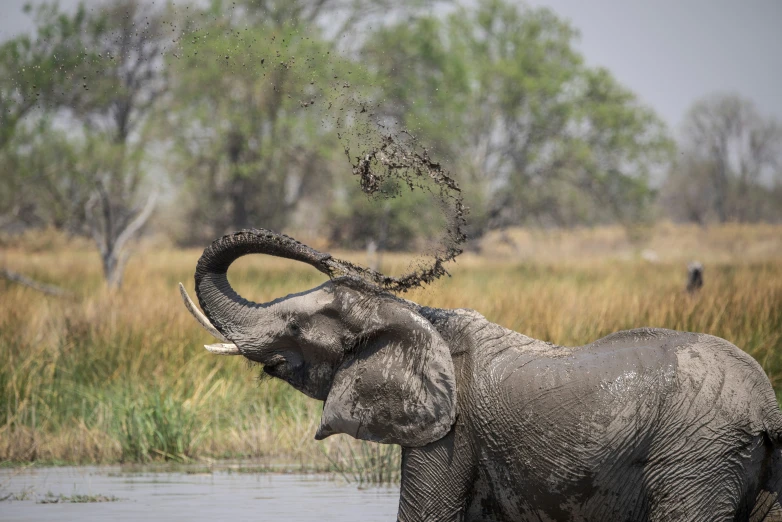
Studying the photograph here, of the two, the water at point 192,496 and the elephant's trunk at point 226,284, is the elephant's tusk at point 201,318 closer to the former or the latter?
the elephant's trunk at point 226,284

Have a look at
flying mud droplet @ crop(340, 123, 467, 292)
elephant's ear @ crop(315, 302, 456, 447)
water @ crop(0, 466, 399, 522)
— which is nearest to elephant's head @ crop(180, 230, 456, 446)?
elephant's ear @ crop(315, 302, 456, 447)

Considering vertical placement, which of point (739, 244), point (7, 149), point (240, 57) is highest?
point (240, 57)

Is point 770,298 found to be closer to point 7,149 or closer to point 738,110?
point 7,149

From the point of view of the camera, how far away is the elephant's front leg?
15.9ft

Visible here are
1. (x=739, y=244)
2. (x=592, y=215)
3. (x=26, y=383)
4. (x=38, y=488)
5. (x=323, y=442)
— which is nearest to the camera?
(x=38, y=488)

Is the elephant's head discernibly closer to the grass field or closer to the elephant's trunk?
the elephant's trunk

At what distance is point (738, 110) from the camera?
2896 inches

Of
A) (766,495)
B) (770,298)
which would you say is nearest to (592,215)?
(770,298)

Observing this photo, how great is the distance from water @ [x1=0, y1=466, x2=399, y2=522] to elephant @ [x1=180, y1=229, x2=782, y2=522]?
2.30 metres

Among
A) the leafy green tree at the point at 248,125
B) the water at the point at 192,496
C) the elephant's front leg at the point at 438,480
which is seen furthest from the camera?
the leafy green tree at the point at 248,125

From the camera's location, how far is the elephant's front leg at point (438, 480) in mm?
4852

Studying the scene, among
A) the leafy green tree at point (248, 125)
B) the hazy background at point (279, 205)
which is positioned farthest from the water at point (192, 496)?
the leafy green tree at point (248, 125)

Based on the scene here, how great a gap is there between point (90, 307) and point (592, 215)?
1524 inches

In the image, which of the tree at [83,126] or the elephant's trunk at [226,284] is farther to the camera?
the tree at [83,126]
